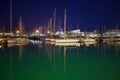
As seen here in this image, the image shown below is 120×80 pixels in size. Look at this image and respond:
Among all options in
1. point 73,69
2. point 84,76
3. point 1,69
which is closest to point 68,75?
point 84,76

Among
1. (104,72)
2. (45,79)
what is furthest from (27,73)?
(104,72)

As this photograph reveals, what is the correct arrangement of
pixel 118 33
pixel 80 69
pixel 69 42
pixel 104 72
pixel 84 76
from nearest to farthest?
pixel 84 76
pixel 104 72
pixel 80 69
pixel 69 42
pixel 118 33

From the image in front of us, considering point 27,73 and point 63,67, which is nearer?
point 27,73

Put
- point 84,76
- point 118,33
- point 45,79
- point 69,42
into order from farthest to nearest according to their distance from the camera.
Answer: point 118,33 → point 69,42 → point 84,76 → point 45,79

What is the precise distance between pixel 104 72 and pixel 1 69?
526 cm

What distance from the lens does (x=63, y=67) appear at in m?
15.1

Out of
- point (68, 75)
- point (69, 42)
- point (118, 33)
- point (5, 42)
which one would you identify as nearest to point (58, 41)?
point (69, 42)

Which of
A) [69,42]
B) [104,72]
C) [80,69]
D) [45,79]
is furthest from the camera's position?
[69,42]

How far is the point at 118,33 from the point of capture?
7425cm

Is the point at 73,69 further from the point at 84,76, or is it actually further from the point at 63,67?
the point at 84,76

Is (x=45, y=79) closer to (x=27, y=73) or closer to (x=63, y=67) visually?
(x=27, y=73)

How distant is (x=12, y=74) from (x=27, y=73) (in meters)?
→ 0.69

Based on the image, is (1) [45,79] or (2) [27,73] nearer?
(1) [45,79]

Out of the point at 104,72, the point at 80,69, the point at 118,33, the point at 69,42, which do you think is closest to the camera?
the point at 104,72
